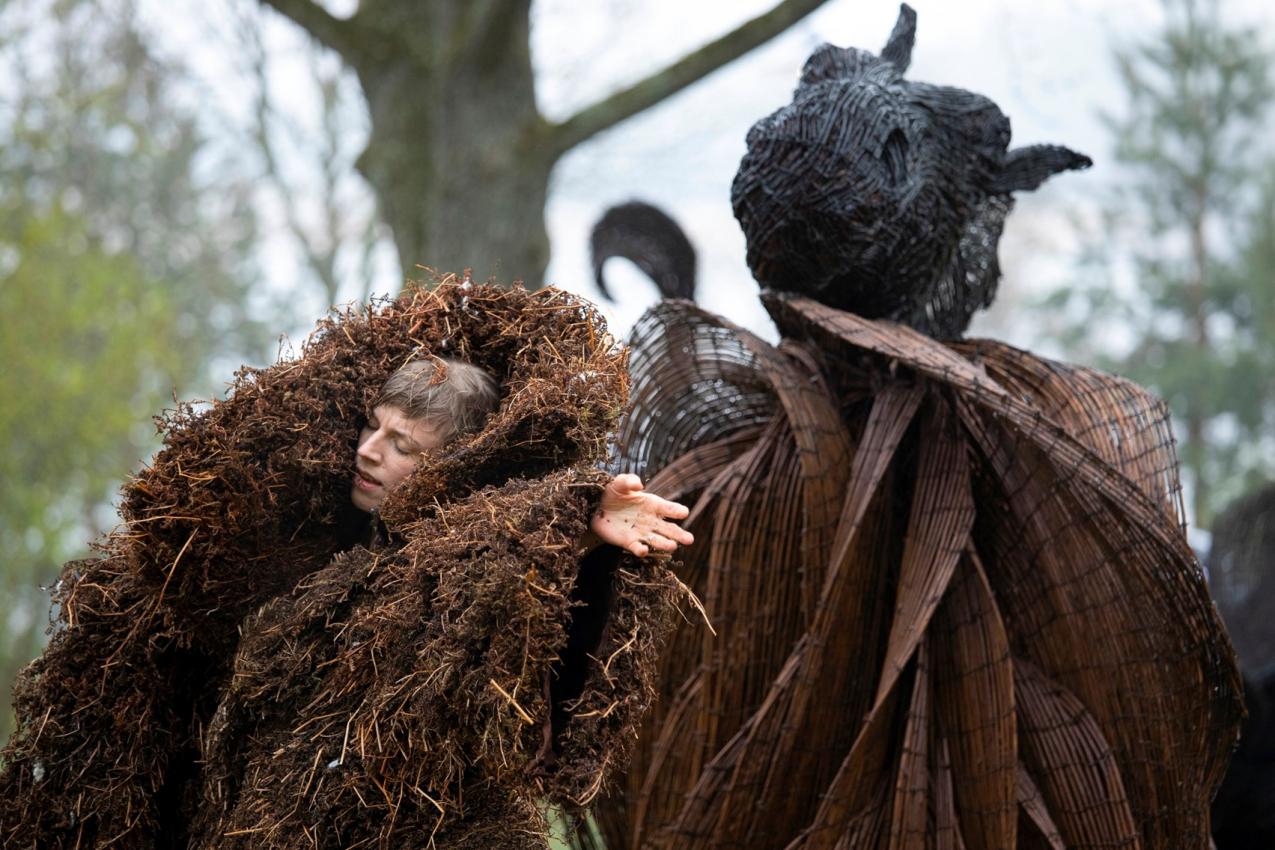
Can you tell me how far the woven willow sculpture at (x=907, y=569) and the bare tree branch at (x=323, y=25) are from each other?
2.69 meters

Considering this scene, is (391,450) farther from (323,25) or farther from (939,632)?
(323,25)

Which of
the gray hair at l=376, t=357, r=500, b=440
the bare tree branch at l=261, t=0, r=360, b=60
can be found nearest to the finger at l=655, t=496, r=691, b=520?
the gray hair at l=376, t=357, r=500, b=440

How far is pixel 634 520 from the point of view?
1.77m

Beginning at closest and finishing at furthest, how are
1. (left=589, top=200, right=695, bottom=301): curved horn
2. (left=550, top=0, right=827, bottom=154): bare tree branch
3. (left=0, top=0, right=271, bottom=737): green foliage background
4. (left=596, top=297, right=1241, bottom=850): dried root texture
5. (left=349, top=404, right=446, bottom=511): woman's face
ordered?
(left=349, top=404, right=446, bottom=511): woman's face → (left=596, top=297, right=1241, bottom=850): dried root texture → (left=589, top=200, right=695, bottom=301): curved horn → (left=550, top=0, right=827, bottom=154): bare tree branch → (left=0, top=0, right=271, bottom=737): green foliage background

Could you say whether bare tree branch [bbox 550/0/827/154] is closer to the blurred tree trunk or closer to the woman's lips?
the blurred tree trunk

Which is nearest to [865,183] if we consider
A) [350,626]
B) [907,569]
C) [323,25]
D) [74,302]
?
[907,569]

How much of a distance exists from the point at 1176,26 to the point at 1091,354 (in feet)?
8.63

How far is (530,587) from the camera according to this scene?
1648 mm

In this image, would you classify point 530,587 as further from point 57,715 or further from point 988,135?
point 988,135

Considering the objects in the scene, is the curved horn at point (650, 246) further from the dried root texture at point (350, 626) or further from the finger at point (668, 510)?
the finger at point (668, 510)

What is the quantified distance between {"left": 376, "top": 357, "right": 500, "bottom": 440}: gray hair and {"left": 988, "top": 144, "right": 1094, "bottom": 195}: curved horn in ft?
5.12

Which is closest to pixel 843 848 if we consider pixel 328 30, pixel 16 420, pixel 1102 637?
pixel 1102 637

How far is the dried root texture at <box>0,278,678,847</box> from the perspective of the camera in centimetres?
170

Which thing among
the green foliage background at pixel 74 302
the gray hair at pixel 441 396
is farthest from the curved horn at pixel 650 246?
the green foliage background at pixel 74 302
